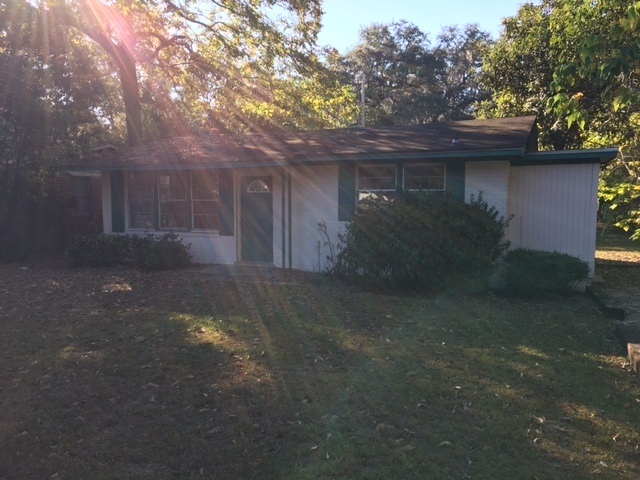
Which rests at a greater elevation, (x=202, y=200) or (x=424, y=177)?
(x=424, y=177)

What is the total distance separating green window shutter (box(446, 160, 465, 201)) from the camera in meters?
9.84

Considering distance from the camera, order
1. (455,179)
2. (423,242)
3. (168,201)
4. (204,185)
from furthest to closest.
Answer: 1. (168,201)
2. (204,185)
3. (455,179)
4. (423,242)

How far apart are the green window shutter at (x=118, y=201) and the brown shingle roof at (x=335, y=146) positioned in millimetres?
538

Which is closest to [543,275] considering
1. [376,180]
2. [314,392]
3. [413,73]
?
[376,180]

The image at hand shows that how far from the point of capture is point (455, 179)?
991 centimetres

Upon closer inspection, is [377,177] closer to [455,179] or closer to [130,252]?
[455,179]

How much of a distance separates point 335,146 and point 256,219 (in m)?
2.60

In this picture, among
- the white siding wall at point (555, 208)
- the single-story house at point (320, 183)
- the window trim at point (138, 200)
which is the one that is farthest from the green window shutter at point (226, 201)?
the white siding wall at point (555, 208)

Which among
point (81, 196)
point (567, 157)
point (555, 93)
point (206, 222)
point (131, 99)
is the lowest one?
point (206, 222)

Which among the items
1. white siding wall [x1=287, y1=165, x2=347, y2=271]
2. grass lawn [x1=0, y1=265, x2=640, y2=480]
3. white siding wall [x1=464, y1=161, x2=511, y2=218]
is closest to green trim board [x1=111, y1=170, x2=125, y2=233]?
white siding wall [x1=287, y1=165, x2=347, y2=271]

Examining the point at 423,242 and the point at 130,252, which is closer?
the point at 423,242

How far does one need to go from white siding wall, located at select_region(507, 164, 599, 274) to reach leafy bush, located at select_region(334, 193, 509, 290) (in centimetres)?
142

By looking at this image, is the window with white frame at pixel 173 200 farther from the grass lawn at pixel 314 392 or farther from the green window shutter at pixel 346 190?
the grass lawn at pixel 314 392

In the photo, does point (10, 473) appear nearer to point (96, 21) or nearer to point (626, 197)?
point (96, 21)
